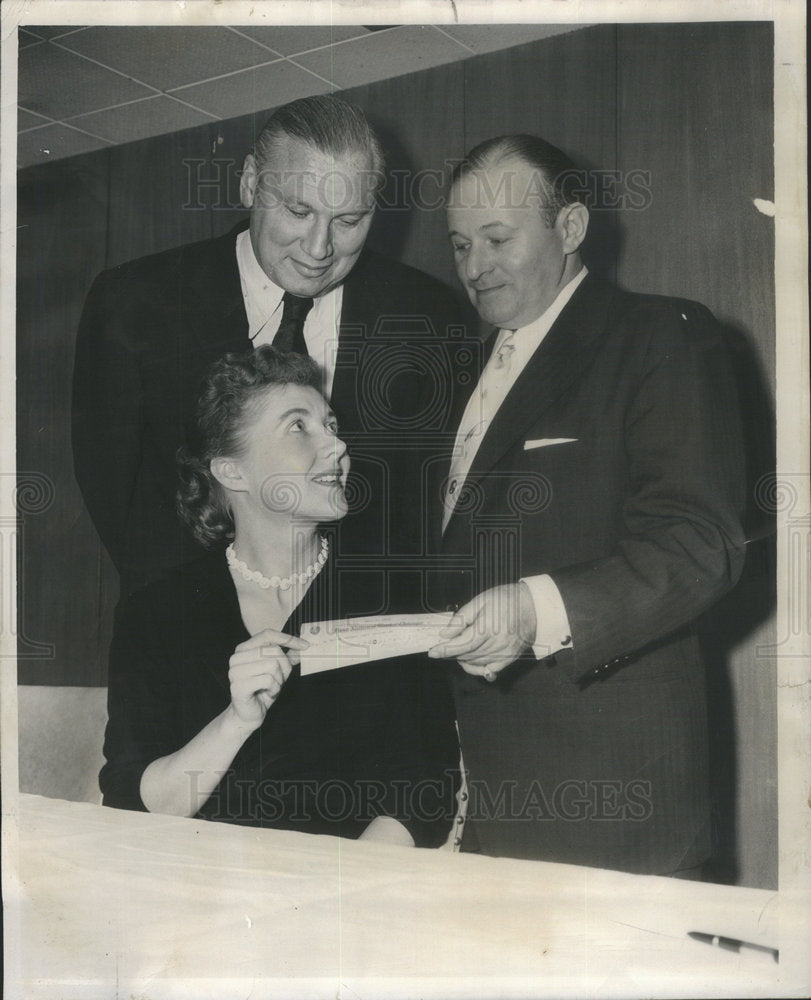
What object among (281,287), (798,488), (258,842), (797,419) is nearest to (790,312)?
(797,419)

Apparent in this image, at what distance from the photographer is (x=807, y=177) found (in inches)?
90.5

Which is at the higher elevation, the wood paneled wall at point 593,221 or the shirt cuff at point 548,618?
the wood paneled wall at point 593,221

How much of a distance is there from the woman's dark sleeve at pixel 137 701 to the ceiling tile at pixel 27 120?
1122mm

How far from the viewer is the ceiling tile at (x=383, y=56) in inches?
91.3

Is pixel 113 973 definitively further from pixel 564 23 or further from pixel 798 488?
pixel 564 23

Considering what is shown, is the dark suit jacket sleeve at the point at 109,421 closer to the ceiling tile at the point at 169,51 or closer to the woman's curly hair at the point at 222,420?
the woman's curly hair at the point at 222,420

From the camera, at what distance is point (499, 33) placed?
91.3 inches

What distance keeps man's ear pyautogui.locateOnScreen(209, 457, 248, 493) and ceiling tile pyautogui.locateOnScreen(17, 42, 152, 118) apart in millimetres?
890

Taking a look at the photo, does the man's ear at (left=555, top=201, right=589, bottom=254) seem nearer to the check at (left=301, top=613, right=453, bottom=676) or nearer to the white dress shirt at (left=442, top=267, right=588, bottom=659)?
the white dress shirt at (left=442, top=267, right=588, bottom=659)

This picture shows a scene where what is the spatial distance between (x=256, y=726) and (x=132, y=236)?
117 cm

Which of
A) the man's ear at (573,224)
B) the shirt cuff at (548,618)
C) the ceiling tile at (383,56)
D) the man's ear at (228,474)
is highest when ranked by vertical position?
the ceiling tile at (383,56)
